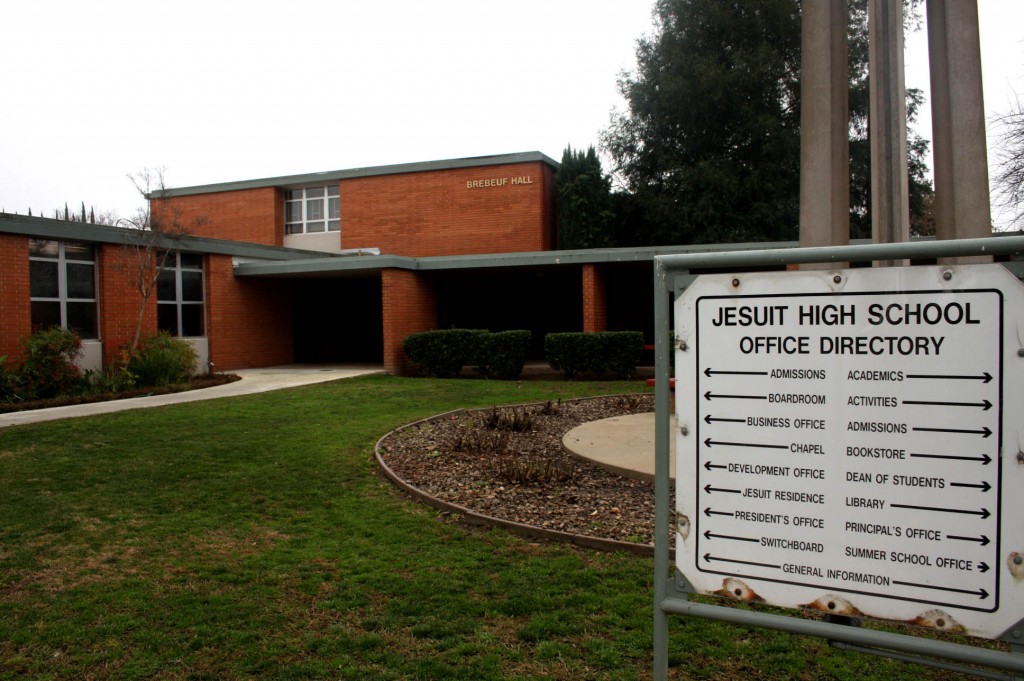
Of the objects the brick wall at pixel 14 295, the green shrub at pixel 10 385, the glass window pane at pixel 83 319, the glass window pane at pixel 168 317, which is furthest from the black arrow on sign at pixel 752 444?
the glass window pane at pixel 168 317

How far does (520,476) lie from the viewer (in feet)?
24.2

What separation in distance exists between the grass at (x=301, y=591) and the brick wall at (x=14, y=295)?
9.80 m

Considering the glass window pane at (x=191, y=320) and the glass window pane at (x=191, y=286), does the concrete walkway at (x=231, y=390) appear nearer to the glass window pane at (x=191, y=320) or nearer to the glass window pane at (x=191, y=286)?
the glass window pane at (x=191, y=320)

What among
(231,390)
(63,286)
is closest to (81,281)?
(63,286)

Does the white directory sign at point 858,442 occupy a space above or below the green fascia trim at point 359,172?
below

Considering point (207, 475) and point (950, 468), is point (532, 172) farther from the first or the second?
point (950, 468)

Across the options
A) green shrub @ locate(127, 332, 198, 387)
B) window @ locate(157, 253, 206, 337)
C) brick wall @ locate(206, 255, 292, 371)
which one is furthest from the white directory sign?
brick wall @ locate(206, 255, 292, 371)

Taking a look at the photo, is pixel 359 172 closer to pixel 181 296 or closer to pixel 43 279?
pixel 181 296

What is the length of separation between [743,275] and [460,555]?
375 cm

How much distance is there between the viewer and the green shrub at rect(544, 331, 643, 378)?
1883cm

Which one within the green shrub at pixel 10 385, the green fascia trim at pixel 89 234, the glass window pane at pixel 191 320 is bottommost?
the green shrub at pixel 10 385

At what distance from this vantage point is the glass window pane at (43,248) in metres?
17.2

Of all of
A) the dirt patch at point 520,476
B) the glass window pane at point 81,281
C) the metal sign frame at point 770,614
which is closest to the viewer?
the metal sign frame at point 770,614

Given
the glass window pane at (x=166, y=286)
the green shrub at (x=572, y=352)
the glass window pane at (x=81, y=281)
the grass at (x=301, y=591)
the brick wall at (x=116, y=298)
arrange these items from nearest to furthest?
the grass at (x=301, y=591) < the glass window pane at (x=81, y=281) < the brick wall at (x=116, y=298) < the green shrub at (x=572, y=352) < the glass window pane at (x=166, y=286)
